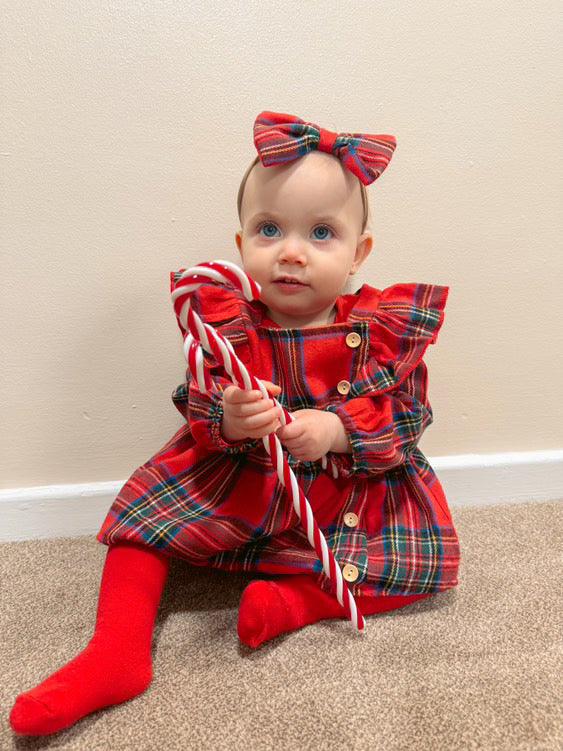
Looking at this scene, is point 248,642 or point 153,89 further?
point 153,89

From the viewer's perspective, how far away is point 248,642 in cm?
81

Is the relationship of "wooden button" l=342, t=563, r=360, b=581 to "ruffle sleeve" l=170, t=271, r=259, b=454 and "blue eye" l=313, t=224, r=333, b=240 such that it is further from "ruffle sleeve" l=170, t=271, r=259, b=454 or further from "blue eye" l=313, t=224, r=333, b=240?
"blue eye" l=313, t=224, r=333, b=240

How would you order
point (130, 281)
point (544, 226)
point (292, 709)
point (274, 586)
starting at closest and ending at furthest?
point (292, 709), point (274, 586), point (130, 281), point (544, 226)

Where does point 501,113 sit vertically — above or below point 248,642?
above

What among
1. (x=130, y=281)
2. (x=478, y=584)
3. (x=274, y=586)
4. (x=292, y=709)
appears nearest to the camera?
(x=292, y=709)

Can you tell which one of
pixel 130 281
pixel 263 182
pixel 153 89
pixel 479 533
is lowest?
pixel 479 533

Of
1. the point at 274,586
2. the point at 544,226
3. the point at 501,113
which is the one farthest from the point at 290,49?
the point at 274,586

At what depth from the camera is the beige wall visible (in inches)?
40.8

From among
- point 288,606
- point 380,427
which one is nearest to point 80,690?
point 288,606

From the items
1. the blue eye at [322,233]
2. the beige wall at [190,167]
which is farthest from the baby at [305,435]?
the beige wall at [190,167]

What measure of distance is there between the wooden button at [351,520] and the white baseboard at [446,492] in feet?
1.27

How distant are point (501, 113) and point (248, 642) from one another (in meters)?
1.02

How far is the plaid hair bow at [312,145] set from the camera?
88 cm

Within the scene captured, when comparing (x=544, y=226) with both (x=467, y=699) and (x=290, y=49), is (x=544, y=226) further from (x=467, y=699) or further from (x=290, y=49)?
(x=467, y=699)
